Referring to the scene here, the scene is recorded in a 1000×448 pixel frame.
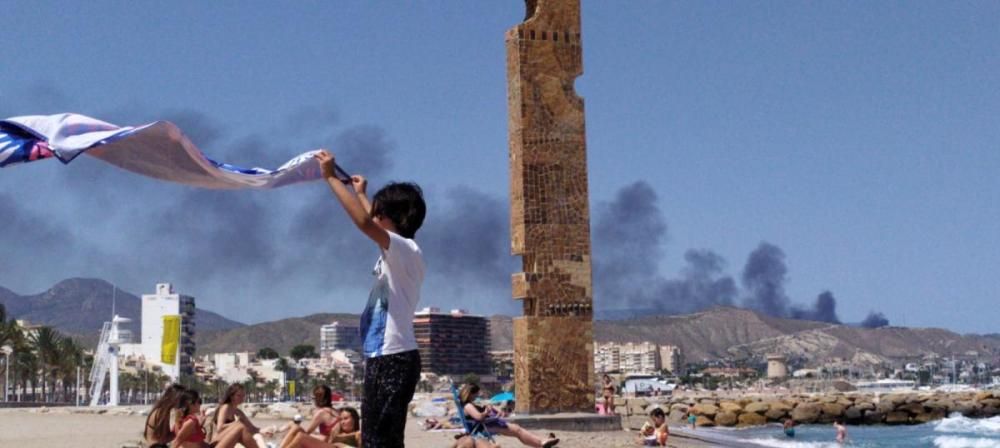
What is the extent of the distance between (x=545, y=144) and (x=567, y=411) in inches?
154

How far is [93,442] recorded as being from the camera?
17.8 m

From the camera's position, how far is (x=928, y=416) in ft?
184

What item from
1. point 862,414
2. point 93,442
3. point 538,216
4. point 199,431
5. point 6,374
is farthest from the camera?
point 6,374

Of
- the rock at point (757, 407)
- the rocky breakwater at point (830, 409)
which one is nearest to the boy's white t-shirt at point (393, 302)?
the rocky breakwater at point (830, 409)

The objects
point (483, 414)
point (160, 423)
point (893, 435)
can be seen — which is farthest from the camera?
point (893, 435)

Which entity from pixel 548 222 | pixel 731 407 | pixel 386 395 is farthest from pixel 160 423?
pixel 731 407

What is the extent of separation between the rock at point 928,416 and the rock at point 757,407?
10689 millimetres

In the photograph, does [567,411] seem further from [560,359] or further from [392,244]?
[392,244]

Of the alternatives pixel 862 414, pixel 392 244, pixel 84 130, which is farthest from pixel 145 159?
pixel 862 414

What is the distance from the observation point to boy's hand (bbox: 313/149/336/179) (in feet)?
16.3

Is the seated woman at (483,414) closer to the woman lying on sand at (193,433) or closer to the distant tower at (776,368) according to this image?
the woman lying on sand at (193,433)

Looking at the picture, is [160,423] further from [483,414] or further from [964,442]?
[964,442]

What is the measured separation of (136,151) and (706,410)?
3915 cm

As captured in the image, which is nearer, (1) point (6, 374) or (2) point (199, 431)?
(2) point (199, 431)
